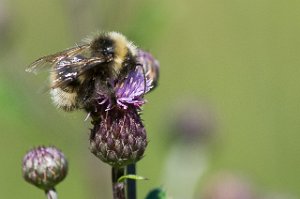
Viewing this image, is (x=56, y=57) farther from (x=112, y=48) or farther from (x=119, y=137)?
(x=119, y=137)

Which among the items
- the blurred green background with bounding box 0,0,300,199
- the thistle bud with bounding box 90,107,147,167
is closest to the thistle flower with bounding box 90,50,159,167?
the thistle bud with bounding box 90,107,147,167

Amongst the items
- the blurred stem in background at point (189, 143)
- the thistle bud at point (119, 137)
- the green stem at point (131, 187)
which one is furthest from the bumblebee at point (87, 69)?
the blurred stem in background at point (189, 143)

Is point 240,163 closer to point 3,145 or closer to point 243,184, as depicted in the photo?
point 3,145

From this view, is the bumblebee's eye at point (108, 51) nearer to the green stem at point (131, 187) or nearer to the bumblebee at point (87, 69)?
the bumblebee at point (87, 69)

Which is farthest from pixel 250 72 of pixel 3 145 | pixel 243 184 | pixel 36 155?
pixel 36 155

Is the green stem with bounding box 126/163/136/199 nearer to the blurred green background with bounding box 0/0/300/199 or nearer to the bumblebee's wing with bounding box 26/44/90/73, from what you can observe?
the bumblebee's wing with bounding box 26/44/90/73
